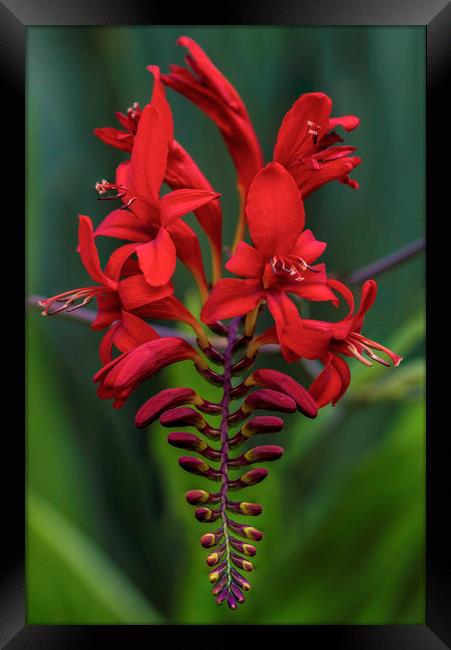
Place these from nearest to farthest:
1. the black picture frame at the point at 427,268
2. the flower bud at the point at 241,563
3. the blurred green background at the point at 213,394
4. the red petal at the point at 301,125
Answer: the flower bud at the point at 241,563 < the red petal at the point at 301,125 < the black picture frame at the point at 427,268 < the blurred green background at the point at 213,394

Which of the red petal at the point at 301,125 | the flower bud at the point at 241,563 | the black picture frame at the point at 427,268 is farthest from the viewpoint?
the black picture frame at the point at 427,268

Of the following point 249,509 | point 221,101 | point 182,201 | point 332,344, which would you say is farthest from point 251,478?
point 221,101

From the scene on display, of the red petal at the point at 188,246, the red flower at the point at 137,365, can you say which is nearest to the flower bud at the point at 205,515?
the red flower at the point at 137,365

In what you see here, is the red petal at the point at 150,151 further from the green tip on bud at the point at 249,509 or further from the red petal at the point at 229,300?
the green tip on bud at the point at 249,509

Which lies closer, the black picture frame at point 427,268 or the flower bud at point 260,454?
the flower bud at point 260,454

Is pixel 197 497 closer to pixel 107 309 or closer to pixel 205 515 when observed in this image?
pixel 205 515

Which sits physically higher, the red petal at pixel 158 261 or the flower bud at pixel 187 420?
the red petal at pixel 158 261
